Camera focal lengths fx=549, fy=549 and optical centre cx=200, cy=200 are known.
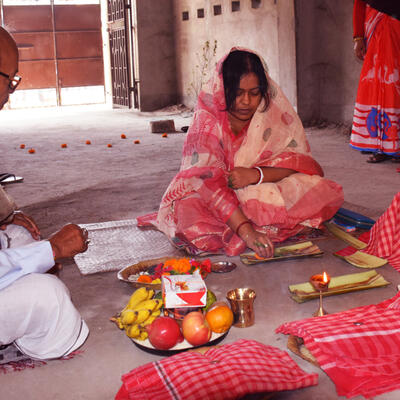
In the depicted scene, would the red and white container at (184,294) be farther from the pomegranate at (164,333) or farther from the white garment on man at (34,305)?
the white garment on man at (34,305)

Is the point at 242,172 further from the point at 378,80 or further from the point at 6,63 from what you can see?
the point at 378,80

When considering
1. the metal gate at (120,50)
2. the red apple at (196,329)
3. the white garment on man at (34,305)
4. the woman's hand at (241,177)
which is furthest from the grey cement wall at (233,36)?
the white garment on man at (34,305)

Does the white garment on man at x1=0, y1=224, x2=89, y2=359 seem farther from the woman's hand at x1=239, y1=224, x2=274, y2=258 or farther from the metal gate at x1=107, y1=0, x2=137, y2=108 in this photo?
the metal gate at x1=107, y1=0, x2=137, y2=108

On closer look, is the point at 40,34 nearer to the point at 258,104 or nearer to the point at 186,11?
the point at 186,11

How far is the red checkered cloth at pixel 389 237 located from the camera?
296 centimetres

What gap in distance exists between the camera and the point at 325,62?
322 inches

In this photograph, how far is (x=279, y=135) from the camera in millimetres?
3377

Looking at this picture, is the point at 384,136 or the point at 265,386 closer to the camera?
the point at 265,386

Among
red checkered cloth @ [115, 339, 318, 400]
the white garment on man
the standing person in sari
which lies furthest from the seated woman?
the standing person in sari

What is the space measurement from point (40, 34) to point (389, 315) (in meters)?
14.6

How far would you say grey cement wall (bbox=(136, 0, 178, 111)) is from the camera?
11758 mm

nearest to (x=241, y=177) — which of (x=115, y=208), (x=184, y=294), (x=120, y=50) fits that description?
(x=184, y=294)

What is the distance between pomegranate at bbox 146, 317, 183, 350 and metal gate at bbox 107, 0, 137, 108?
35.8 feet

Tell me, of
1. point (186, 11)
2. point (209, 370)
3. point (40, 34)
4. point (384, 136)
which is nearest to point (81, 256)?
point (209, 370)
